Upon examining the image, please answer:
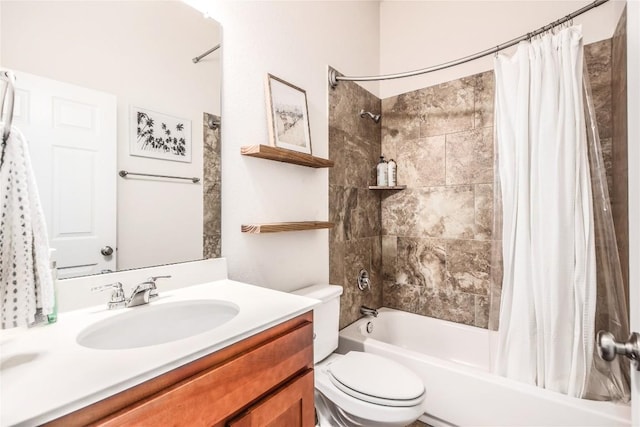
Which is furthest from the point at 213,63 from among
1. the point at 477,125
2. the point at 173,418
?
the point at 477,125

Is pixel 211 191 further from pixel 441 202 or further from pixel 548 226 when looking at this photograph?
pixel 441 202

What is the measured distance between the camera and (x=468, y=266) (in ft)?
6.79

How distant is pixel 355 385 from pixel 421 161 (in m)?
1.63

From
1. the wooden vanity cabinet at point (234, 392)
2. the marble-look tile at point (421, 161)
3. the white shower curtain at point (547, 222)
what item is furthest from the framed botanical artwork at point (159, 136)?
the marble-look tile at point (421, 161)

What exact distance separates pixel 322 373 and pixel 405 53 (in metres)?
2.36

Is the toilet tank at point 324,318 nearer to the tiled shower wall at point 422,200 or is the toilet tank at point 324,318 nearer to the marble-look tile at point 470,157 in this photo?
the tiled shower wall at point 422,200

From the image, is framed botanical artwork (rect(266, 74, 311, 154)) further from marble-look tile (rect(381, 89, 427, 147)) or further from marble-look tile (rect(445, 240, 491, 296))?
marble-look tile (rect(445, 240, 491, 296))

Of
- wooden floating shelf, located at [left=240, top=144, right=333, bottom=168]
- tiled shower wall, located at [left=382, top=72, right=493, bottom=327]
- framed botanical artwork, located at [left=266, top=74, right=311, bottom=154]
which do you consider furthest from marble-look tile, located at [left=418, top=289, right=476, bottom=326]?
framed botanical artwork, located at [left=266, top=74, right=311, bottom=154]

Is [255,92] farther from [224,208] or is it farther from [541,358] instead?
[541,358]

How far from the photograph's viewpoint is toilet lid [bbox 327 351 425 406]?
1192 mm

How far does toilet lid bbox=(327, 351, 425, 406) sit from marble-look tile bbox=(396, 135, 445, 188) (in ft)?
4.40

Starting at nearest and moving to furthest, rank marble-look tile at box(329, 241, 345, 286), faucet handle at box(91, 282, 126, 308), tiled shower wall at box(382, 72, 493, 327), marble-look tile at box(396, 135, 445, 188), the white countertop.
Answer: the white countertop → faucet handle at box(91, 282, 126, 308) → marble-look tile at box(329, 241, 345, 286) → tiled shower wall at box(382, 72, 493, 327) → marble-look tile at box(396, 135, 445, 188)

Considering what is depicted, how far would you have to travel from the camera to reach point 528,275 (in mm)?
1402

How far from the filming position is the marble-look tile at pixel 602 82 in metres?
1.65
